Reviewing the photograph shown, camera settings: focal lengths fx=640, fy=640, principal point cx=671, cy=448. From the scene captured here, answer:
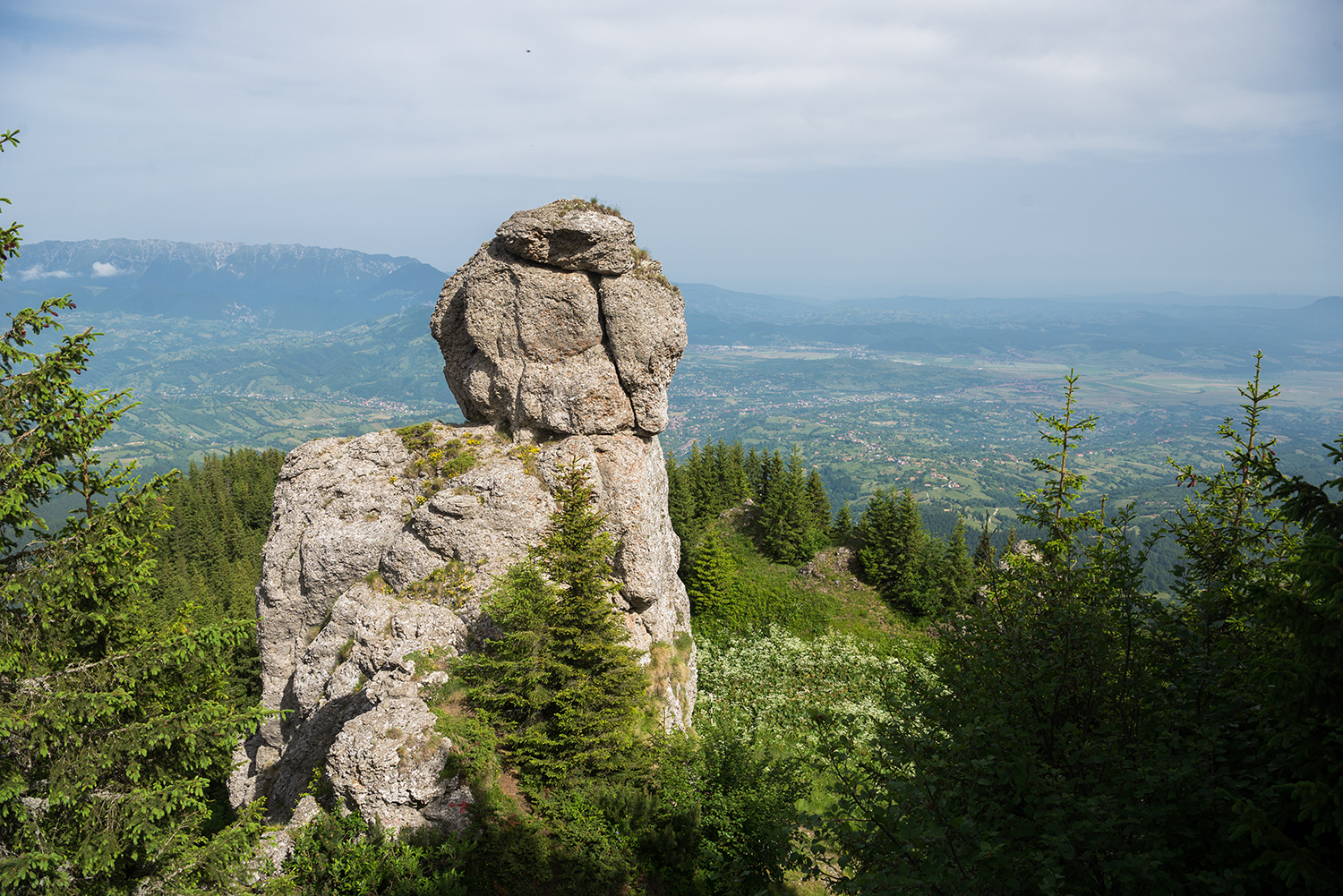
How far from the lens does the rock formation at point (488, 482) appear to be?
21.1 metres

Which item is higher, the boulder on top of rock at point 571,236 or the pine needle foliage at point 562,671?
the boulder on top of rock at point 571,236

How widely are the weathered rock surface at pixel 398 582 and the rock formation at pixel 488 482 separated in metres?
0.07

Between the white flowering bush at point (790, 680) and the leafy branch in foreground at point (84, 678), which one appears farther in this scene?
the white flowering bush at point (790, 680)

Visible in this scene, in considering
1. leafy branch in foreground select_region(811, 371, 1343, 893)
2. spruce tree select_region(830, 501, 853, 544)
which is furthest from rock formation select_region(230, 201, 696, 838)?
spruce tree select_region(830, 501, 853, 544)

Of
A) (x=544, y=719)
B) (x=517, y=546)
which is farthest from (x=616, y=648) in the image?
(x=517, y=546)

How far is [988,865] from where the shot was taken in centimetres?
723

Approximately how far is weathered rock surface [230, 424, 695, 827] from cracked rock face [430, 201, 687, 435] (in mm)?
1373

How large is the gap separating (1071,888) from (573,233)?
914 inches

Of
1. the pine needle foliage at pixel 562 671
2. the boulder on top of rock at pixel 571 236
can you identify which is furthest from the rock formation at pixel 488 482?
the pine needle foliage at pixel 562 671

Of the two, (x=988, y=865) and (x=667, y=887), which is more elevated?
(x=988, y=865)

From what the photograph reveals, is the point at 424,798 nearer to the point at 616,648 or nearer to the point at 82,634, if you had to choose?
the point at 616,648

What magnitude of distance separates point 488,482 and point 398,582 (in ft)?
14.7

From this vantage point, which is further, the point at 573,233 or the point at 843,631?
the point at 843,631

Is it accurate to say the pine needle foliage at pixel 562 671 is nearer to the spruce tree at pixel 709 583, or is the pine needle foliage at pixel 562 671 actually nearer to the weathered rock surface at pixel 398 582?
the weathered rock surface at pixel 398 582
